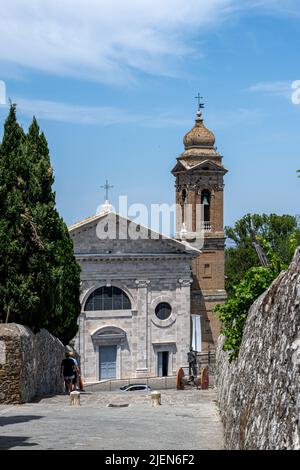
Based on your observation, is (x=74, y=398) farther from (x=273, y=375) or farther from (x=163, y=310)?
(x=163, y=310)

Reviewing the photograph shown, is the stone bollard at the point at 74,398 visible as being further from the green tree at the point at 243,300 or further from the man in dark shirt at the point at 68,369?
the green tree at the point at 243,300

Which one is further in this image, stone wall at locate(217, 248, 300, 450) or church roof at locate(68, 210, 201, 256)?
church roof at locate(68, 210, 201, 256)

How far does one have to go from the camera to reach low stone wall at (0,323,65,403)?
1689 centimetres

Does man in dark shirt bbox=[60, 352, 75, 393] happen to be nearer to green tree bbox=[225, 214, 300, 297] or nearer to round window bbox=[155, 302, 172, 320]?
round window bbox=[155, 302, 172, 320]

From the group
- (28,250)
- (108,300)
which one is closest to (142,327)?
(108,300)

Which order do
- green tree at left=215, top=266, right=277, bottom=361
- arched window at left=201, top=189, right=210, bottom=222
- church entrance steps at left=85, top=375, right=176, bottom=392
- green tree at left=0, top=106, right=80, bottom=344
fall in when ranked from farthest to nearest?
arched window at left=201, top=189, right=210, bottom=222
church entrance steps at left=85, top=375, right=176, bottom=392
green tree at left=0, top=106, right=80, bottom=344
green tree at left=215, top=266, right=277, bottom=361

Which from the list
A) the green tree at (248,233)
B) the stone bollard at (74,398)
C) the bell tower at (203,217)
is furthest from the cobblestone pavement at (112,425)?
the green tree at (248,233)

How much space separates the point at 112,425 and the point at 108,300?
39247 millimetres

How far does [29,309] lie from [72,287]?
32.2 ft

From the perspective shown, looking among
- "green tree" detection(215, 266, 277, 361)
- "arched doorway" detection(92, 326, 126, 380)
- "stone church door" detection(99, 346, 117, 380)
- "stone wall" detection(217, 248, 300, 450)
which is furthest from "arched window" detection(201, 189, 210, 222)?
"stone wall" detection(217, 248, 300, 450)

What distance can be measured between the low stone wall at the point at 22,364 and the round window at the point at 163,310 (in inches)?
1304

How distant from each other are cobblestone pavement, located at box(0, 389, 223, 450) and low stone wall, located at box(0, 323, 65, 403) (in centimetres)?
37

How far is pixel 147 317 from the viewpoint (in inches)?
2109
